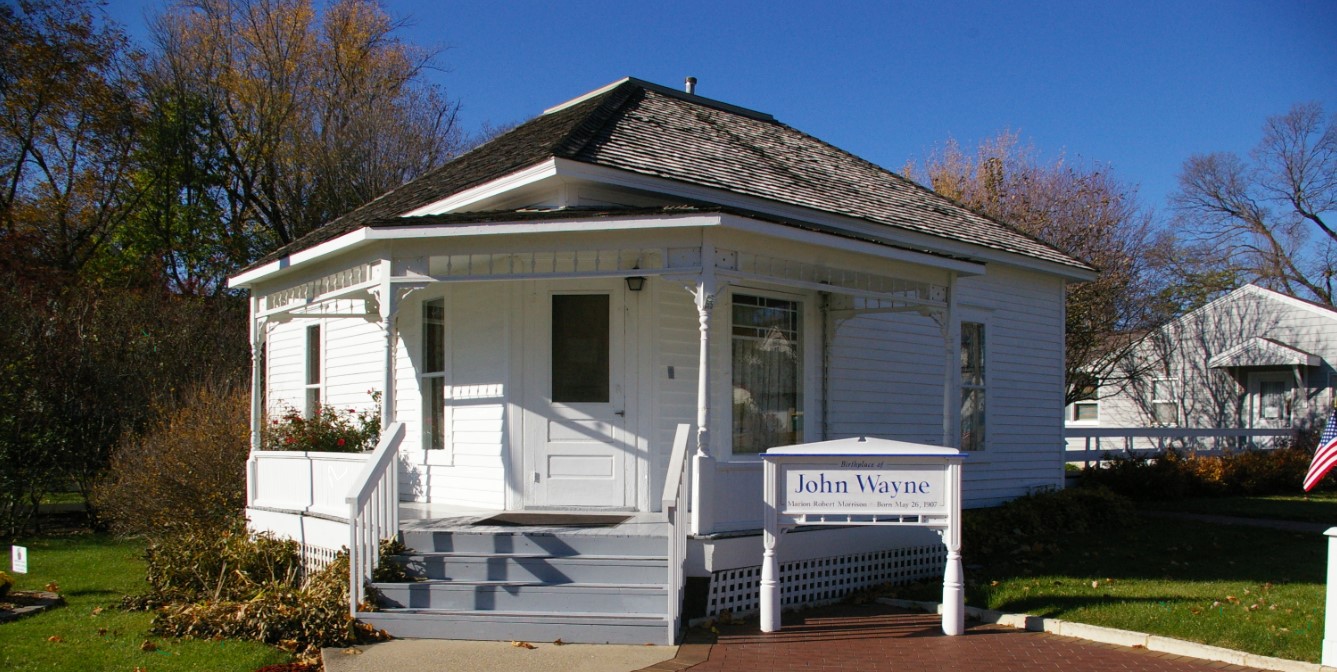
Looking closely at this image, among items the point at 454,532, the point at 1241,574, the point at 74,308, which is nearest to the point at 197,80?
the point at 74,308

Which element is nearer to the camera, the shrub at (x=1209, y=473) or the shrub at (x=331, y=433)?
the shrub at (x=331, y=433)

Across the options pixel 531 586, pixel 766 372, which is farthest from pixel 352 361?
pixel 531 586

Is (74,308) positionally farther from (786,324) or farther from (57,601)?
(786,324)

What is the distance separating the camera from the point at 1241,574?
10.3 metres

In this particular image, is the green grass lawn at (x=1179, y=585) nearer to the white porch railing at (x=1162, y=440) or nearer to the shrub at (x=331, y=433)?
the white porch railing at (x=1162, y=440)

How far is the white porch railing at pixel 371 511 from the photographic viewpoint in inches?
322

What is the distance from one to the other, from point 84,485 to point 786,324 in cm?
1231

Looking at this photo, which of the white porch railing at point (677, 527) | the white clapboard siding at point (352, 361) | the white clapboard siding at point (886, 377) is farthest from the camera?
the white clapboard siding at point (352, 361)

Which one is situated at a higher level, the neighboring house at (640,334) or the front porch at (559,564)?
the neighboring house at (640,334)

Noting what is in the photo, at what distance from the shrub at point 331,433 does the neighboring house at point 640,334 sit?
0.41m

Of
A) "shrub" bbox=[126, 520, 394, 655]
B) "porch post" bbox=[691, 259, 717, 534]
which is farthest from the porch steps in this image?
"porch post" bbox=[691, 259, 717, 534]

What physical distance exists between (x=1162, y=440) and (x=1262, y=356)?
17.0 feet

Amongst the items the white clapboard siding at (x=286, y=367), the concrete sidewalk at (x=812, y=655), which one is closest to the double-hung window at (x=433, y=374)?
the white clapboard siding at (x=286, y=367)

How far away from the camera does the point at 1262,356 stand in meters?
27.3
